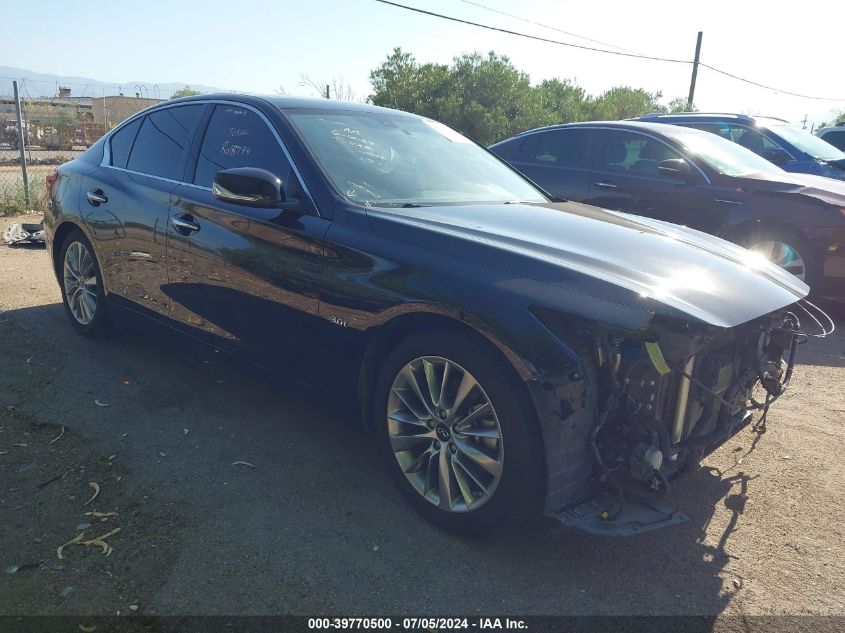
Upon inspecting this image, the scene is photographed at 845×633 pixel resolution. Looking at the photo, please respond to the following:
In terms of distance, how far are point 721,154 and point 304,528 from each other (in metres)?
5.79

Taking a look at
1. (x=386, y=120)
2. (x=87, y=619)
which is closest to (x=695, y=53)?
(x=386, y=120)

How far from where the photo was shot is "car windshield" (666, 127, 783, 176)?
6.63 meters

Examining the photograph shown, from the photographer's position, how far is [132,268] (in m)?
4.38

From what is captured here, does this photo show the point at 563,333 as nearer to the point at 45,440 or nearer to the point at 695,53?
the point at 45,440

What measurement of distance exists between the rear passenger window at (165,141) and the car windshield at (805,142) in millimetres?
7481

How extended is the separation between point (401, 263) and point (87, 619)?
1715 millimetres

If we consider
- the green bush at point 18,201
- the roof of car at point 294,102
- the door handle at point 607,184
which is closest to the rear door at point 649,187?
the door handle at point 607,184

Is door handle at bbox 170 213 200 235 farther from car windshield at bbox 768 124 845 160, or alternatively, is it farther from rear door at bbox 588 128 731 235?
car windshield at bbox 768 124 845 160

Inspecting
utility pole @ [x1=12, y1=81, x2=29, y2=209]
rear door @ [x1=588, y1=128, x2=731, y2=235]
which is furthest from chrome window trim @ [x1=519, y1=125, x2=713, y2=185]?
utility pole @ [x1=12, y1=81, x2=29, y2=209]

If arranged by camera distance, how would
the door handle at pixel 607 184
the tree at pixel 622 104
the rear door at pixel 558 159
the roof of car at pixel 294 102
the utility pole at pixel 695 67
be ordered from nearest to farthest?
the roof of car at pixel 294 102 < the door handle at pixel 607 184 < the rear door at pixel 558 159 < the tree at pixel 622 104 < the utility pole at pixel 695 67

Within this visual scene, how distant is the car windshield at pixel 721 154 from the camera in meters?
6.63

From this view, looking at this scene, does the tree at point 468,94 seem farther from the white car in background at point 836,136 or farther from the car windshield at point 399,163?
the car windshield at point 399,163

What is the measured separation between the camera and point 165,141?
4.36 m

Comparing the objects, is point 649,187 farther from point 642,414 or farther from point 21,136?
point 21,136
